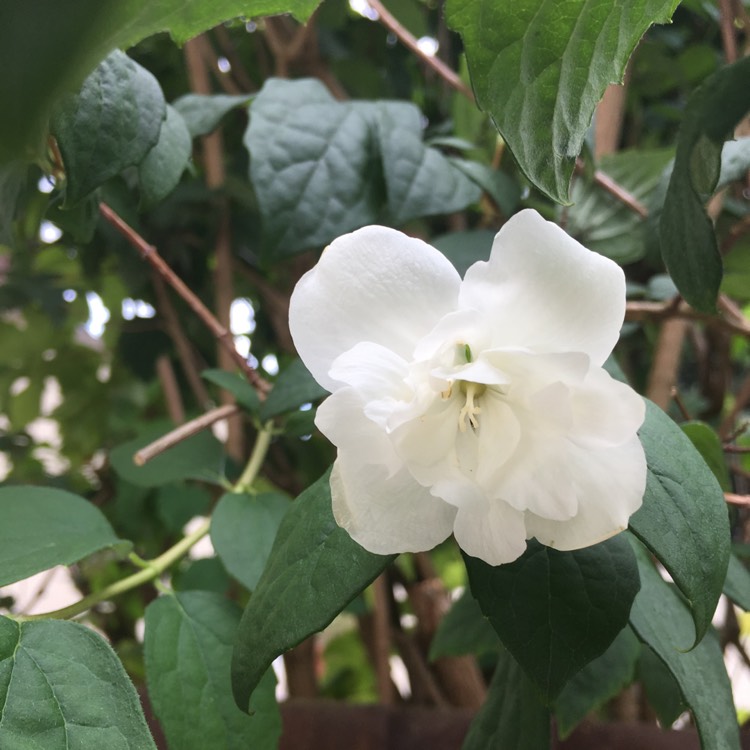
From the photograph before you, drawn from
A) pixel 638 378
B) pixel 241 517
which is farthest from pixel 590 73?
pixel 638 378

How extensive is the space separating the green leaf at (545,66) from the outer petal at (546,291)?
0.7 inches

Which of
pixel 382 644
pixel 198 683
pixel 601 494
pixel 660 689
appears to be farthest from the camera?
pixel 382 644

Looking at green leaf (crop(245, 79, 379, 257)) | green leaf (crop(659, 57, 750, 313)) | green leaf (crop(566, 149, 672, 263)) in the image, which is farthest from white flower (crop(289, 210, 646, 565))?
green leaf (crop(566, 149, 672, 263))

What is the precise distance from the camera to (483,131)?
67 cm

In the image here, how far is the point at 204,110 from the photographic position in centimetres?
55

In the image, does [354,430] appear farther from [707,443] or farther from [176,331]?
[176,331]

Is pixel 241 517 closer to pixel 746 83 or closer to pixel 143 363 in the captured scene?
pixel 746 83

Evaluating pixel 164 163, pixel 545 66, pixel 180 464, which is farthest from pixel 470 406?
pixel 180 464

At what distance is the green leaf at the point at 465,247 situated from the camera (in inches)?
20.9

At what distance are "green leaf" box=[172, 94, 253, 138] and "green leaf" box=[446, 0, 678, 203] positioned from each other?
30 centimetres

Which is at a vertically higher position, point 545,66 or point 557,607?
point 545,66

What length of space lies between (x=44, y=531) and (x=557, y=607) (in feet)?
0.88

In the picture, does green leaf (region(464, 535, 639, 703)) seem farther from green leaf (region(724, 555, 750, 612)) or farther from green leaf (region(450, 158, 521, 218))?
green leaf (region(450, 158, 521, 218))

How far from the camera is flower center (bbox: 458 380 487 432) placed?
29 cm
